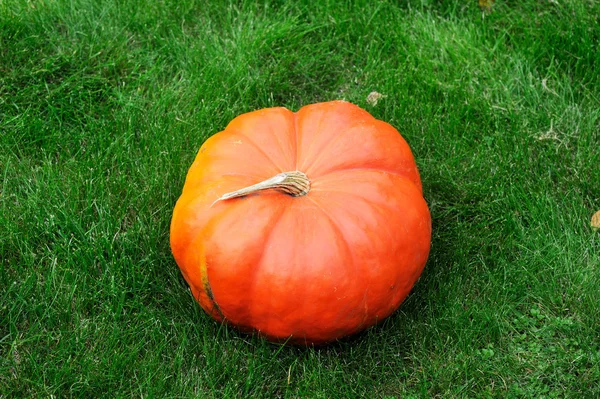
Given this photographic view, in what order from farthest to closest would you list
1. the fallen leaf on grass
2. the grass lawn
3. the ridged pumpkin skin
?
the fallen leaf on grass, the grass lawn, the ridged pumpkin skin

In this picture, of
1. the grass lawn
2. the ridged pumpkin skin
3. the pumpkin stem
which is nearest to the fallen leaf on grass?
the grass lawn

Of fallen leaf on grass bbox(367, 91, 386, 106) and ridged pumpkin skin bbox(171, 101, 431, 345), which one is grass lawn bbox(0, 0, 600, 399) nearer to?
fallen leaf on grass bbox(367, 91, 386, 106)

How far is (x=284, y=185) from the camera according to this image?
2809mm

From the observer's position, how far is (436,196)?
3.65 meters

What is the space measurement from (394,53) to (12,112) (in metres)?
2.13

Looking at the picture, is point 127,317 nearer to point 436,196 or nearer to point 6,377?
point 6,377

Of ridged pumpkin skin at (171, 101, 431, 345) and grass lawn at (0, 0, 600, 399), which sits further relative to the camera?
grass lawn at (0, 0, 600, 399)

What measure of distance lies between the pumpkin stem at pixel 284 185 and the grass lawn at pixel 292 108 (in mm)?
609

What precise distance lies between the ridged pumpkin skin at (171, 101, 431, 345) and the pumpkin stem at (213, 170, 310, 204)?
0.10ft

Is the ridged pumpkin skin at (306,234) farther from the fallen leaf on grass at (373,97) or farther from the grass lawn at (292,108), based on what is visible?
the fallen leaf on grass at (373,97)

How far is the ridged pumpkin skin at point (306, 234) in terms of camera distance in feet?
8.96

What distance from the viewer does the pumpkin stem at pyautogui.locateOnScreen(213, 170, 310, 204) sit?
278 centimetres

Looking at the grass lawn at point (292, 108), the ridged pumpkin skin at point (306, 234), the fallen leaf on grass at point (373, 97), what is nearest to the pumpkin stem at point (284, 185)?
Result: the ridged pumpkin skin at point (306, 234)

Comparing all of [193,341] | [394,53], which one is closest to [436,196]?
[394,53]
